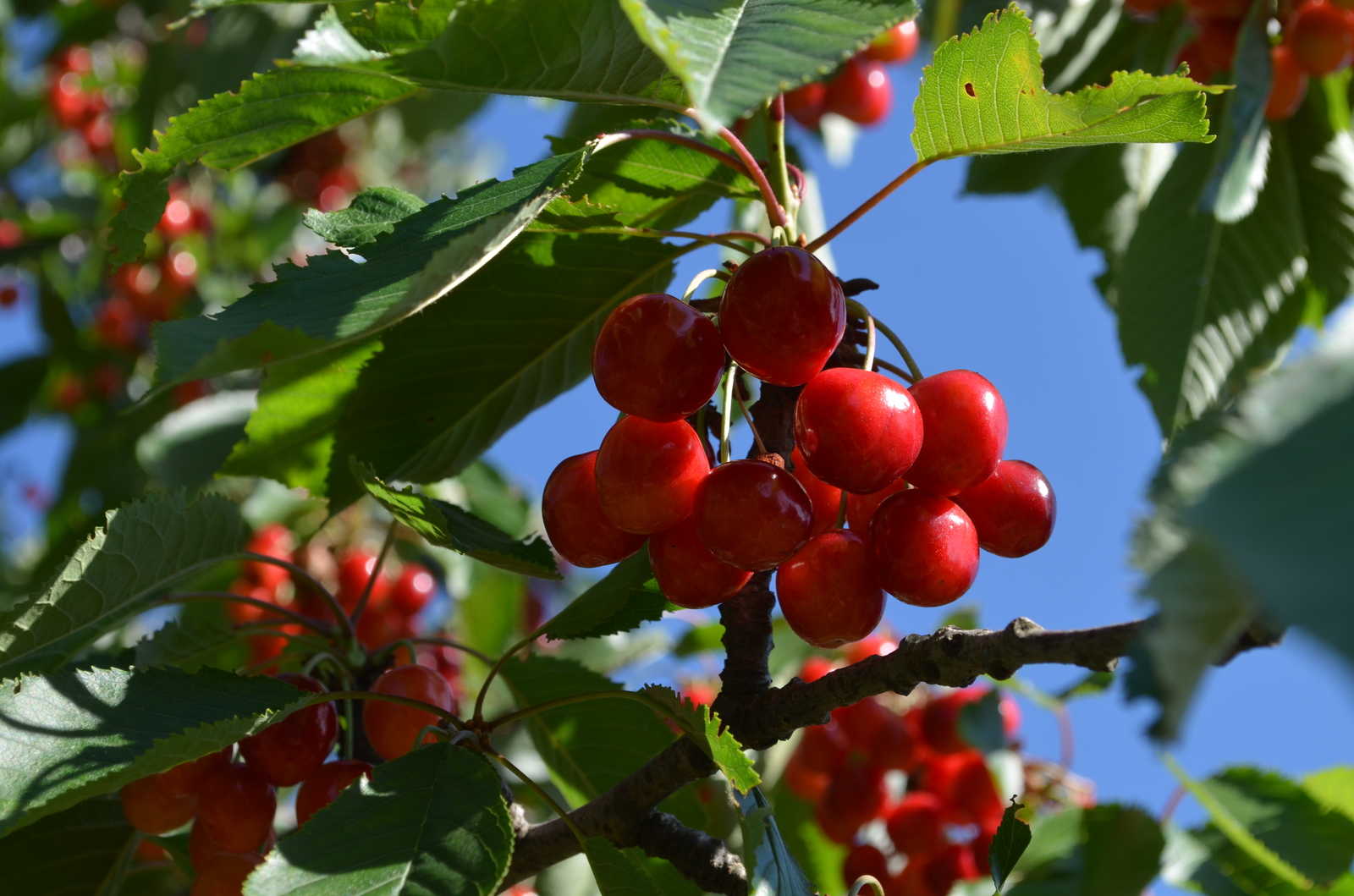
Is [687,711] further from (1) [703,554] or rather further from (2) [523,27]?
(2) [523,27]

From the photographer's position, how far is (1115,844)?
2.70 feet

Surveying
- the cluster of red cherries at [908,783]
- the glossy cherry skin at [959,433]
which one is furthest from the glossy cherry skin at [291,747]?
the cluster of red cherries at [908,783]

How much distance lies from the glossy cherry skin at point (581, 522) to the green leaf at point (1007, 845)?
0.44 m

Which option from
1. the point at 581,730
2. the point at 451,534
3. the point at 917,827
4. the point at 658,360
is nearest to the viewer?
the point at 658,360

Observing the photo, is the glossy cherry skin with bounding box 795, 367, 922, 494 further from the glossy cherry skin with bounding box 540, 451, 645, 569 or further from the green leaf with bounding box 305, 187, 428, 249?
the green leaf with bounding box 305, 187, 428, 249

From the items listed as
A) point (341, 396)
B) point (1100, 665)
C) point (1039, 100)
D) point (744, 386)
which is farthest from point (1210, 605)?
point (341, 396)

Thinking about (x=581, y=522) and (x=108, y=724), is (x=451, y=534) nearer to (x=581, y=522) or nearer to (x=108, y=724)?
(x=581, y=522)

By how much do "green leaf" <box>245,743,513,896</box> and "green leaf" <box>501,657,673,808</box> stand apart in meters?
0.36

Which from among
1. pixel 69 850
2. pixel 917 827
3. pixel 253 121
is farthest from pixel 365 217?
pixel 917 827

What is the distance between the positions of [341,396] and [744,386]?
453 mm

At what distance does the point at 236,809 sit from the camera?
1.09 m

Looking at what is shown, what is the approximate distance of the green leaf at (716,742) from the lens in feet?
2.78

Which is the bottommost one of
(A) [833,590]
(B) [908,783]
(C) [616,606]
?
(B) [908,783]

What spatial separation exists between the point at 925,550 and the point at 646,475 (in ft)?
0.80
